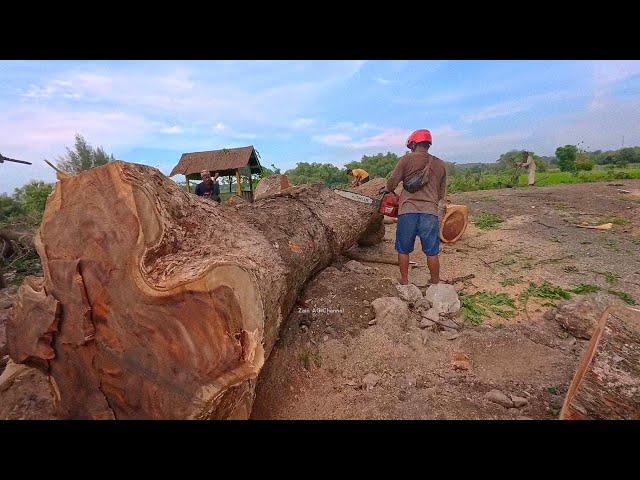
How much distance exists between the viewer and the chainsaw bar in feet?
12.7

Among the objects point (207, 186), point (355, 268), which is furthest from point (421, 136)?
point (207, 186)

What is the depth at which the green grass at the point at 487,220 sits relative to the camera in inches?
230

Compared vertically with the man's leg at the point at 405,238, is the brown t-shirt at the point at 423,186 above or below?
above

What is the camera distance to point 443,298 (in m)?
3.12

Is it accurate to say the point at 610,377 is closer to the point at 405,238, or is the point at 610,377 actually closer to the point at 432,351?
the point at 432,351

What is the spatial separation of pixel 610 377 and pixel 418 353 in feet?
3.75

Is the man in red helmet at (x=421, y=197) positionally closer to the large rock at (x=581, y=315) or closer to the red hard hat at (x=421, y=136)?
the red hard hat at (x=421, y=136)

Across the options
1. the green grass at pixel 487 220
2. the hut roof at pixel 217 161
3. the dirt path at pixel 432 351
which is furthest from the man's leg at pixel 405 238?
the hut roof at pixel 217 161

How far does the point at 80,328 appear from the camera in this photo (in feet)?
5.29

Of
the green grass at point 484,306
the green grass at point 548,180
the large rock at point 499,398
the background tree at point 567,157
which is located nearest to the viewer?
the large rock at point 499,398

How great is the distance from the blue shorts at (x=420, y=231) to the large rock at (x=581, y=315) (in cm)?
115
